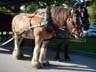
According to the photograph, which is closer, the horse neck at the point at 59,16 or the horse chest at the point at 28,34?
the horse neck at the point at 59,16

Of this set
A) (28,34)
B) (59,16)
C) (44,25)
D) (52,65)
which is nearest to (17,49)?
(28,34)

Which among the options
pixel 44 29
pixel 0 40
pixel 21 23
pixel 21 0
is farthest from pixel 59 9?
pixel 21 0

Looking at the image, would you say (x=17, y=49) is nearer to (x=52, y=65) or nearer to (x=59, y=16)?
(x=52, y=65)

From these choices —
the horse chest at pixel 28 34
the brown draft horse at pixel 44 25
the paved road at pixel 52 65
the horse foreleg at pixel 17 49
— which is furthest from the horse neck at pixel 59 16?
the horse foreleg at pixel 17 49

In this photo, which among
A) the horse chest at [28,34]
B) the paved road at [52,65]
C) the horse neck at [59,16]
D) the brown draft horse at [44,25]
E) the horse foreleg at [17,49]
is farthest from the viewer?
the horse foreleg at [17,49]

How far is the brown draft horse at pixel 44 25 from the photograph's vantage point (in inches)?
377

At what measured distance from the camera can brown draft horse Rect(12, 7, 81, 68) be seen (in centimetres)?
958

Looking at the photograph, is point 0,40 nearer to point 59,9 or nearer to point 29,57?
point 29,57

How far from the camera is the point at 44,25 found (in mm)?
10000

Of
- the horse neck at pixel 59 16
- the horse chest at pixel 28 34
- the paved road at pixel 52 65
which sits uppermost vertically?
the horse neck at pixel 59 16

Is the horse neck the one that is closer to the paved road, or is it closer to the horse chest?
the horse chest

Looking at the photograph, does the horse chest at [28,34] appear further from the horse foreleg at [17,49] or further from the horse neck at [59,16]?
the horse neck at [59,16]

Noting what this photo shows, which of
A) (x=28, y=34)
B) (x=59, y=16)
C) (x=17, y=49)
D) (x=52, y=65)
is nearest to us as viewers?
(x=59, y=16)

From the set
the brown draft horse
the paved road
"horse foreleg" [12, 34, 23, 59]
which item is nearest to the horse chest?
the brown draft horse
